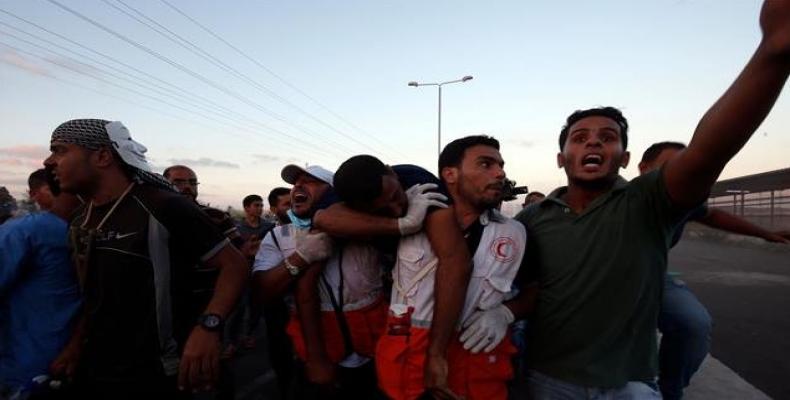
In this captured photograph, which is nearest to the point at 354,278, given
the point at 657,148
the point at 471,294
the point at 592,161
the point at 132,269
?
the point at 471,294

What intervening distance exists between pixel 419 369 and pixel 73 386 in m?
1.65

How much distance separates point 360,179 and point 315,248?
49 cm

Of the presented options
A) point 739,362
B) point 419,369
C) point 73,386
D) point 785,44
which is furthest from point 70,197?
point 739,362

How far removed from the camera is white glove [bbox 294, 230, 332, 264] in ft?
6.98

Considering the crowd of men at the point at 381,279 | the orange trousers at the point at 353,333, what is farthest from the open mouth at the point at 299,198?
the orange trousers at the point at 353,333

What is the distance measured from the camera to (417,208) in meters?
1.85

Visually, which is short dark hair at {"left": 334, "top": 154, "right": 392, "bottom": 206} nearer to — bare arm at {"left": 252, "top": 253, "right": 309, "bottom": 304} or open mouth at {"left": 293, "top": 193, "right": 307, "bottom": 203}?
bare arm at {"left": 252, "top": 253, "right": 309, "bottom": 304}

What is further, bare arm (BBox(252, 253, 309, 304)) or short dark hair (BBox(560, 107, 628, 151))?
bare arm (BBox(252, 253, 309, 304))

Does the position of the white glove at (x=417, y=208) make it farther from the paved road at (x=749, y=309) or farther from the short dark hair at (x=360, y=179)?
the paved road at (x=749, y=309)

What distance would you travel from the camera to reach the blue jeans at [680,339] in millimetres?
2658

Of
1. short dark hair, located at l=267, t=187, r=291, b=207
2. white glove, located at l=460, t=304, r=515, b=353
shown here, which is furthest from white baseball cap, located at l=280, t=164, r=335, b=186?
short dark hair, located at l=267, t=187, r=291, b=207

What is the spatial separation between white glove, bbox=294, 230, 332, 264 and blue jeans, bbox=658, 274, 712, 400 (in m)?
2.04

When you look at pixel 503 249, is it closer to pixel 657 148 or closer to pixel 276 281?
pixel 276 281

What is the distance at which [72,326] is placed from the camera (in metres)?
2.23
